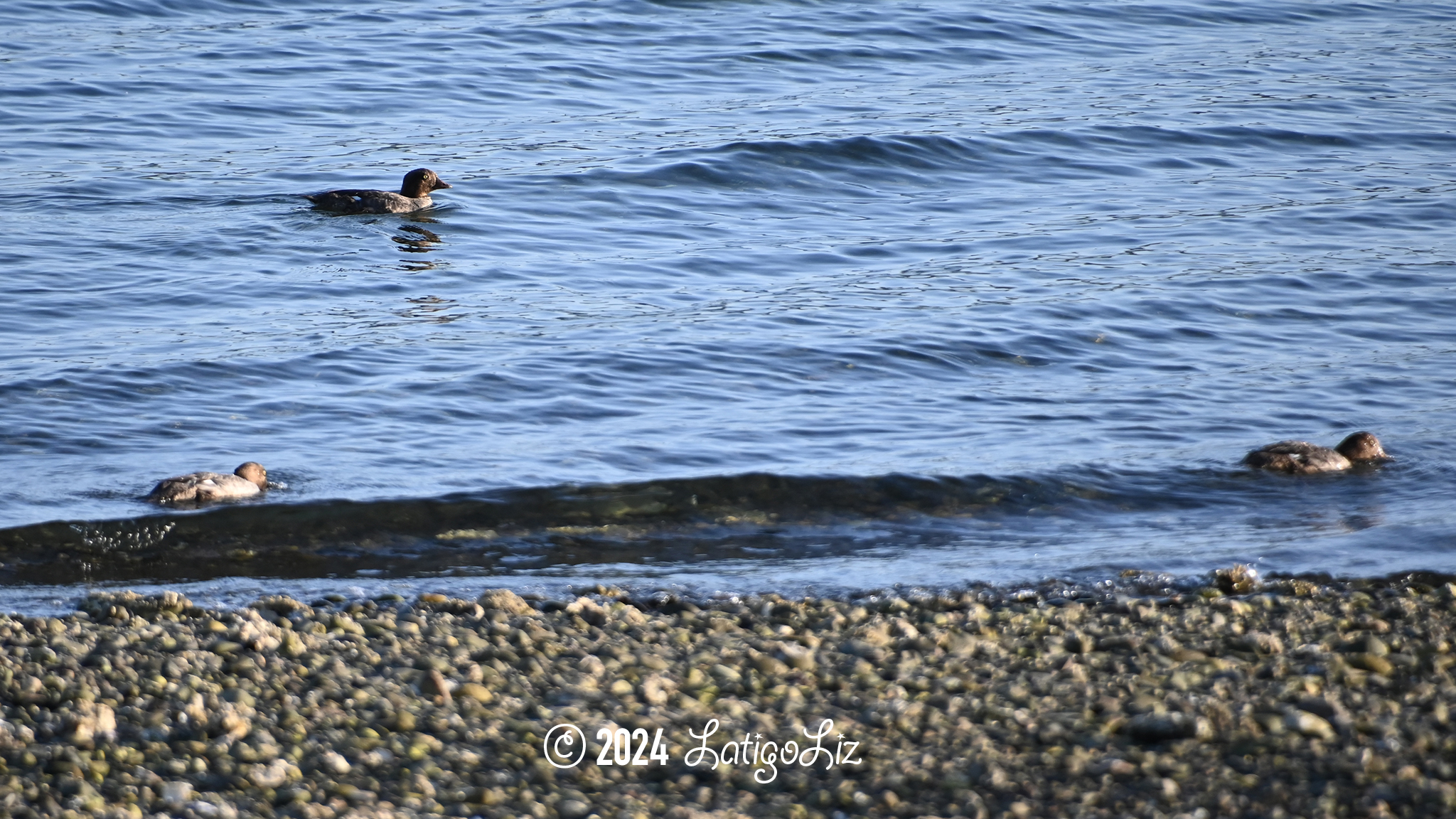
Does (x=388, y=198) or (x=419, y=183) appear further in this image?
(x=419, y=183)

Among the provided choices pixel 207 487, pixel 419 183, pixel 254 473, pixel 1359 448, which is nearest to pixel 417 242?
pixel 419 183

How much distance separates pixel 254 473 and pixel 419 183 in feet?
28.6

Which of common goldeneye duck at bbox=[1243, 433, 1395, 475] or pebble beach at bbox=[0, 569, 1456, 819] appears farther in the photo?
common goldeneye duck at bbox=[1243, 433, 1395, 475]

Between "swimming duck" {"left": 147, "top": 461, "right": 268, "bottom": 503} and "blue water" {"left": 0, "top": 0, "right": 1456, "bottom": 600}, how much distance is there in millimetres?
143

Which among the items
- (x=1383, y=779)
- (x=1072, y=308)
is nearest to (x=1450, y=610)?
(x=1383, y=779)

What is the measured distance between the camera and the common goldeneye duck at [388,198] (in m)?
16.7

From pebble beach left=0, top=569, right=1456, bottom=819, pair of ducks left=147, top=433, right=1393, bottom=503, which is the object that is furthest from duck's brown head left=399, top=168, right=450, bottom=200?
pebble beach left=0, top=569, right=1456, bottom=819

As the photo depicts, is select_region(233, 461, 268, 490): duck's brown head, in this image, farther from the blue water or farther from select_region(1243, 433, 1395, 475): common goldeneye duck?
select_region(1243, 433, 1395, 475): common goldeneye duck

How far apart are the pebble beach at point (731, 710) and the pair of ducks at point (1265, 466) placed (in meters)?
1.42

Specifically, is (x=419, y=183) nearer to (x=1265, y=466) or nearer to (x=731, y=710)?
(x=1265, y=466)

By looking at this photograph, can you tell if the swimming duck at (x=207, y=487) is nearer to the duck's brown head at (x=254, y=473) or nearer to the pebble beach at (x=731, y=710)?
the duck's brown head at (x=254, y=473)

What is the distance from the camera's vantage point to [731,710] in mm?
6082

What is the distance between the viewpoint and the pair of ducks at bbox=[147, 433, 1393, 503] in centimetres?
879

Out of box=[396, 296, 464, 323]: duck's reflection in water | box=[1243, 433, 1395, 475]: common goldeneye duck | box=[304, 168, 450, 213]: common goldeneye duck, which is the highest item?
box=[304, 168, 450, 213]: common goldeneye duck
